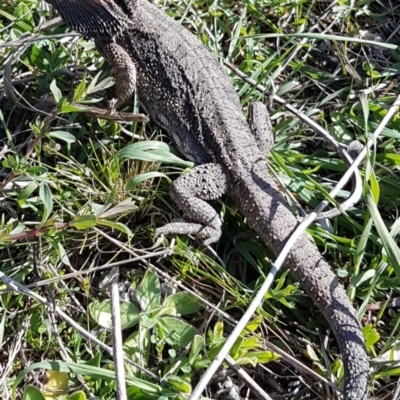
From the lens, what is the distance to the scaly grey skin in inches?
128

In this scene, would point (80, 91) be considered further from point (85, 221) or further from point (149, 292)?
point (149, 292)

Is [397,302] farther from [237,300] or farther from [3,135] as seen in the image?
[3,135]

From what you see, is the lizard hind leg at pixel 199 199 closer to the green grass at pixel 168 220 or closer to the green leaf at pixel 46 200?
the green grass at pixel 168 220

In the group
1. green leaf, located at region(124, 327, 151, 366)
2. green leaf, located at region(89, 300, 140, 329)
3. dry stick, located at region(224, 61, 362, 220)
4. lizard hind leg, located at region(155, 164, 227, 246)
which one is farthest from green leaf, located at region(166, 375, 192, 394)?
dry stick, located at region(224, 61, 362, 220)

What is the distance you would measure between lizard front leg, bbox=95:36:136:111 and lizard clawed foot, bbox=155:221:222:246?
3.01ft

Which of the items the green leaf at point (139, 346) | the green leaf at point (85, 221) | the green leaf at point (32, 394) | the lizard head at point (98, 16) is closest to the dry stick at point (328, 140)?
the lizard head at point (98, 16)

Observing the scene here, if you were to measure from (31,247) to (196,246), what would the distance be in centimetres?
88

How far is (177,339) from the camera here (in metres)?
3.14

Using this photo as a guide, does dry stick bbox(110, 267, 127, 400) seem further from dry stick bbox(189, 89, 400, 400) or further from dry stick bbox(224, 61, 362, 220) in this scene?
dry stick bbox(224, 61, 362, 220)

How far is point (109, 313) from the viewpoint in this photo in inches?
125

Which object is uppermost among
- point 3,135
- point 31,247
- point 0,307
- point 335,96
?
point 335,96

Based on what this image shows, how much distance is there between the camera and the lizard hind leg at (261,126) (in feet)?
12.3

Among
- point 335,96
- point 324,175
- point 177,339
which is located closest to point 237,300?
point 177,339

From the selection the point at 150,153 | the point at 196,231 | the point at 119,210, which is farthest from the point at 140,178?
the point at 196,231
